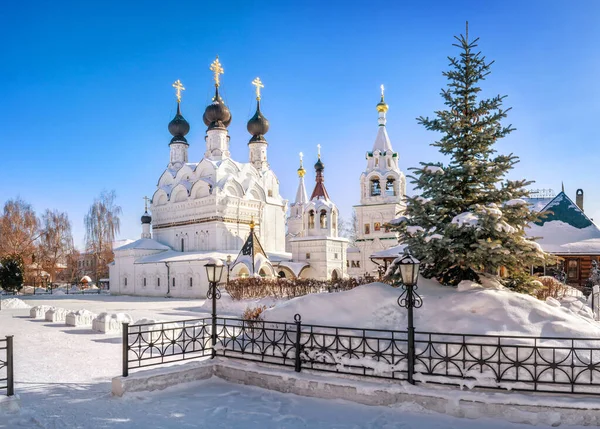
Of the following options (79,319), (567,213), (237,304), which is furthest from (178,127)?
(567,213)

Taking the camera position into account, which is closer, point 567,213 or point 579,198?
point 567,213

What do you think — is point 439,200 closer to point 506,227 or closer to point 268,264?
point 506,227

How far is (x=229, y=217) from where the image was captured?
32375 millimetres


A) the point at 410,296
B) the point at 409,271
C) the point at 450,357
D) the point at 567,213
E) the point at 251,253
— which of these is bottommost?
the point at 450,357

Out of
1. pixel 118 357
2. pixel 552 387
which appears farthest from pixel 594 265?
pixel 118 357

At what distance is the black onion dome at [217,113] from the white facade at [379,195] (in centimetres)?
1160

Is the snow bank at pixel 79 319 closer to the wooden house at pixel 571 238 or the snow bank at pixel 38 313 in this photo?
the snow bank at pixel 38 313

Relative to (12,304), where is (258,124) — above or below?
above

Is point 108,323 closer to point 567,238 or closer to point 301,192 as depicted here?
point 567,238

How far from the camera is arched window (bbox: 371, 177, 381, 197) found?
3469 cm

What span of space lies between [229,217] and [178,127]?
36.0 feet

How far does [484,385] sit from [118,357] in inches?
273

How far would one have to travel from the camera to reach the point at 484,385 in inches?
220

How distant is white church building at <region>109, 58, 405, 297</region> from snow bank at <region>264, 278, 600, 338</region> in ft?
65.6
